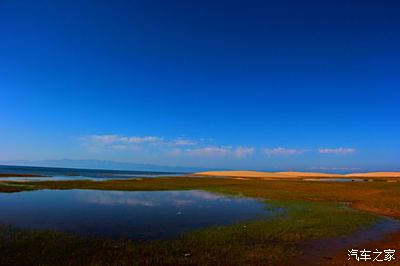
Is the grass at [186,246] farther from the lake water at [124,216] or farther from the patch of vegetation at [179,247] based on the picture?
the lake water at [124,216]

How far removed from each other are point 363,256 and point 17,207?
25.7 m

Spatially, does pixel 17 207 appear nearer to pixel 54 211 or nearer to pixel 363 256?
pixel 54 211

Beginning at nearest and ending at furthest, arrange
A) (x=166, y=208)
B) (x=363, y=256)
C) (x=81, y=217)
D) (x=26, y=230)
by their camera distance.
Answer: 1. (x=363, y=256)
2. (x=26, y=230)
3. (x=81, y=217)
4. (x=166, y=208)

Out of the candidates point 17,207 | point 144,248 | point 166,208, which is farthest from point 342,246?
point 17,207

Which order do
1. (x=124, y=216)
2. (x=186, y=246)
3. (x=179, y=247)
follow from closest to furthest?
(x=179, y=247)
(x=186, y=246)
(x=124, y=216)

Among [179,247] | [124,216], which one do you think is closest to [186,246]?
[179,247]

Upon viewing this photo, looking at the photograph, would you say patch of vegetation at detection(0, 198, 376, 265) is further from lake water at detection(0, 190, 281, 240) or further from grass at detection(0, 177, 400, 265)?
lake water at detection(0, 190, 281, 240)

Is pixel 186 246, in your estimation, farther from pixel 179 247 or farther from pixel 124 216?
pixel 124 216

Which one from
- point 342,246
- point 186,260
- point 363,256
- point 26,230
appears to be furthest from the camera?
point 26,230

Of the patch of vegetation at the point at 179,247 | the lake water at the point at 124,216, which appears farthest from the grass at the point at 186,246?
the lake water at the point at 124,216

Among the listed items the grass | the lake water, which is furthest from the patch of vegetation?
the lake water

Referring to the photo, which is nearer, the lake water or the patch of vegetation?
the patch of vegetation

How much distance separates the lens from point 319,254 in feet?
50.3

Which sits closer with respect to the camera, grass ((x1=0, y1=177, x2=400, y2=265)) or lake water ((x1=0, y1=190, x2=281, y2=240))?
grass ((x1=0, y1=177, x2=400, y2=265))
